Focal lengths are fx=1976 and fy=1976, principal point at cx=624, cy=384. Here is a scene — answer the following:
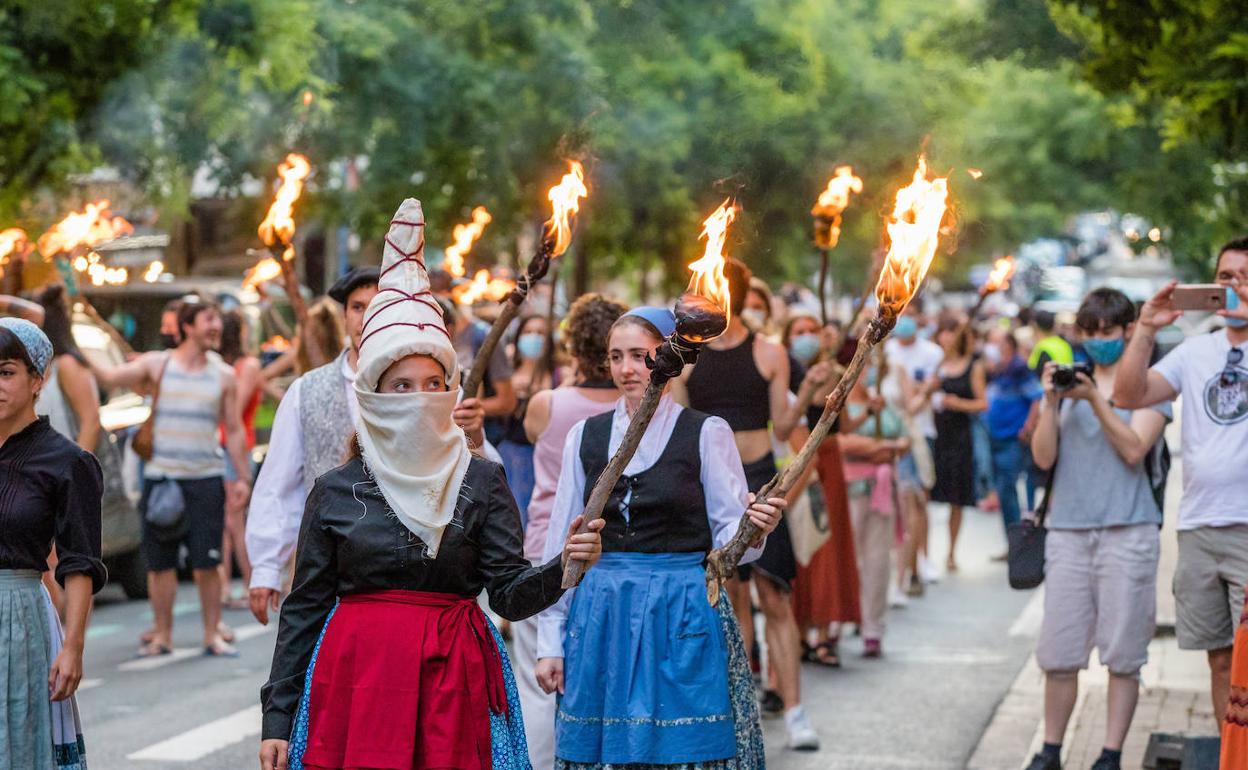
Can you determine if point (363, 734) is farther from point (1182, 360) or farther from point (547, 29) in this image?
point (547, 29)

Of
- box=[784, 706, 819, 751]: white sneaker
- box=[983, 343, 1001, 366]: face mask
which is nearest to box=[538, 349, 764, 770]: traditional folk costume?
box=[784, 706, 819, 751]: white sneaker

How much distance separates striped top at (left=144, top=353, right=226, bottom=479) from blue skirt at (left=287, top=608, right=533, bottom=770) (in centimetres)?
685

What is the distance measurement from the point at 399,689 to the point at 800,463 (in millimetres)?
1063

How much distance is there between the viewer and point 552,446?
24.3 ft

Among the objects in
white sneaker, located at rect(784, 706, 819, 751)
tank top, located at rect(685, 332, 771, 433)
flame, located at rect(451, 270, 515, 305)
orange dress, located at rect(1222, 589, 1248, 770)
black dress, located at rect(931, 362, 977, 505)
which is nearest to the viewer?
orange dress, located at rect(1222, 589, 1248, 770)

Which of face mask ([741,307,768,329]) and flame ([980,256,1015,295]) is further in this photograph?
face mask ([741,307,768,329])

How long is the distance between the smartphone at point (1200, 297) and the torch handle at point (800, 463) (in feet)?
7.77

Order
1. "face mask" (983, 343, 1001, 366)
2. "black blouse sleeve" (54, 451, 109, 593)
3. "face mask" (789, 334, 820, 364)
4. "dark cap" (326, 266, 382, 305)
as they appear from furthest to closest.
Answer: "face mask" (983, 343, 1001, 366)
"face mask" (789, 334, 820, 364)
"dark cap" (326, 266, 382, 305)
"black blouse sleeve" (54, 451, 109, 593)

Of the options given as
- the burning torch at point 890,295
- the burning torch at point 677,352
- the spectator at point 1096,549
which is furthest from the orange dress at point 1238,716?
the burning torch at point 677,352

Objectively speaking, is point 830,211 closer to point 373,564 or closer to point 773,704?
point 773,704

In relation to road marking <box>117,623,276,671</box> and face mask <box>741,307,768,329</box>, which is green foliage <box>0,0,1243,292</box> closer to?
face mask <box>741,307,768,329</box>

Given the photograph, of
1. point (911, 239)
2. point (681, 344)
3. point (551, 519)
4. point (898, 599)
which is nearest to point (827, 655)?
point (898, 599)

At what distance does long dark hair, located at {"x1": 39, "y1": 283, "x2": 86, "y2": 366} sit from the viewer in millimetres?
9727

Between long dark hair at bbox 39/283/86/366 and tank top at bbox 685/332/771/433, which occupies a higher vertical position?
long dark hair at bbox 39/283/86/366
